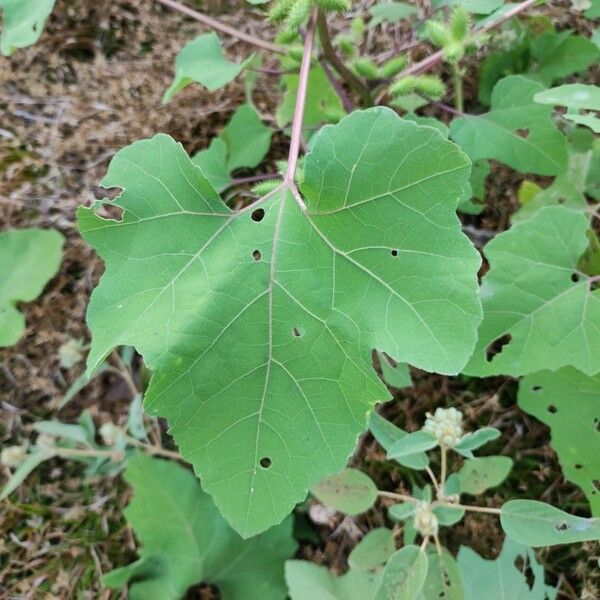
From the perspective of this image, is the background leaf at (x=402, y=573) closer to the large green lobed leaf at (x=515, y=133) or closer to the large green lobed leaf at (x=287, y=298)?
the large green lobed leaf at (x=287, y=298)

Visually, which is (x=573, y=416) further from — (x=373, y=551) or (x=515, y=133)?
(x=515, y=133)

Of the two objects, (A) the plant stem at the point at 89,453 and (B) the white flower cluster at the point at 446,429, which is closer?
(B) the white flower cluster at the point at 446,429

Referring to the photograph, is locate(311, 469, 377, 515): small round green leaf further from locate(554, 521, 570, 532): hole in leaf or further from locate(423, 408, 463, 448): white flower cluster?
locate(554, 521, 570, 532): hole in leaf

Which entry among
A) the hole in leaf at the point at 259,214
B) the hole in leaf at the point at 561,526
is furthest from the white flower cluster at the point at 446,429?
the hole in leaf at the point at 259,214

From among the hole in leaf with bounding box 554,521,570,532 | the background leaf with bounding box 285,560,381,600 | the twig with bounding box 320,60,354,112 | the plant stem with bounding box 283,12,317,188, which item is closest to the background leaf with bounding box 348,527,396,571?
the background leaf with bounding box 285,560,381,600

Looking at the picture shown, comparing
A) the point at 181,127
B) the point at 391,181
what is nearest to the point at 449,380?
the point at 391,181

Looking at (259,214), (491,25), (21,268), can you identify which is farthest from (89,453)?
(491,25)
